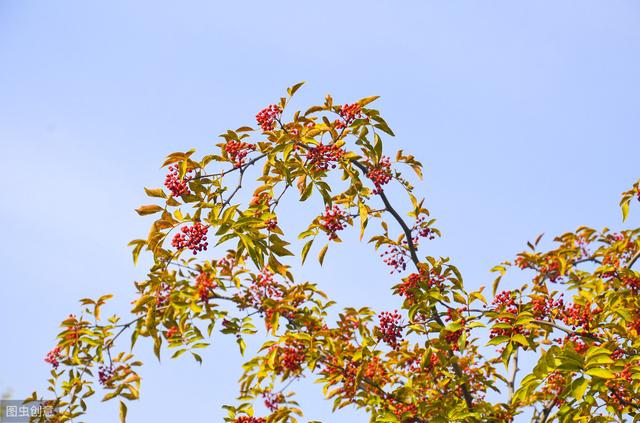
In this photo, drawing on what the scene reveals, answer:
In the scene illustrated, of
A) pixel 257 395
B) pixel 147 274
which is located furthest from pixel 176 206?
pixel 257 395

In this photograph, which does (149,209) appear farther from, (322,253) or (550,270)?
(550,270)

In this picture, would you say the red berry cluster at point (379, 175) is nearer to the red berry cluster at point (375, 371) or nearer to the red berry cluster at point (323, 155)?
the red berry cluster at point (323, 155)

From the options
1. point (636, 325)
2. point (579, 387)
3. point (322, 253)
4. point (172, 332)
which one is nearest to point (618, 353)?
point (636, 325)

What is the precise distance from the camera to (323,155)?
4836 millimetres

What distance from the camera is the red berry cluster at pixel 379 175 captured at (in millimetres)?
5309

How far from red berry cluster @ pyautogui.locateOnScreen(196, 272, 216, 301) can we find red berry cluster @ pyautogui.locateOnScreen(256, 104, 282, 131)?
5.14ft

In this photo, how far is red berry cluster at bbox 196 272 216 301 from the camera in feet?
18.5

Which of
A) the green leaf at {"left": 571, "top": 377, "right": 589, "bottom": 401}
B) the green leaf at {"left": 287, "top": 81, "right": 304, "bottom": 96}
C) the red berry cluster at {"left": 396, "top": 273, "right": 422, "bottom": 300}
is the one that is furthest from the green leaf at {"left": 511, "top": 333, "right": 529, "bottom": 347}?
the green leaf at {"left": 287, "top": 81, "right": 304, "bottom": 96}

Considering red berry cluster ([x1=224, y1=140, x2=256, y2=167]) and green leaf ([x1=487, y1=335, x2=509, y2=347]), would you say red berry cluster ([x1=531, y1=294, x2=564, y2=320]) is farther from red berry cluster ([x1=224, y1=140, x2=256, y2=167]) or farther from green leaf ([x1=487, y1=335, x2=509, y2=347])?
red berry cluster ([x1=224, y1=140, x2=256, y2=167])

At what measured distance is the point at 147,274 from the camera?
16.5 feet

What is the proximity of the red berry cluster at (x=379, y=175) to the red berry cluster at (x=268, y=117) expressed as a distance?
0.92m

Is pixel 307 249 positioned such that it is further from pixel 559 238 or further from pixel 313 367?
pixel 559 238

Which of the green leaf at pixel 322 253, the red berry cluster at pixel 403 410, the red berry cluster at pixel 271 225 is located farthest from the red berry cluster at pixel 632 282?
the red berry cluster at pixel 271 225

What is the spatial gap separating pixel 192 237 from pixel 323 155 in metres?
1.15
